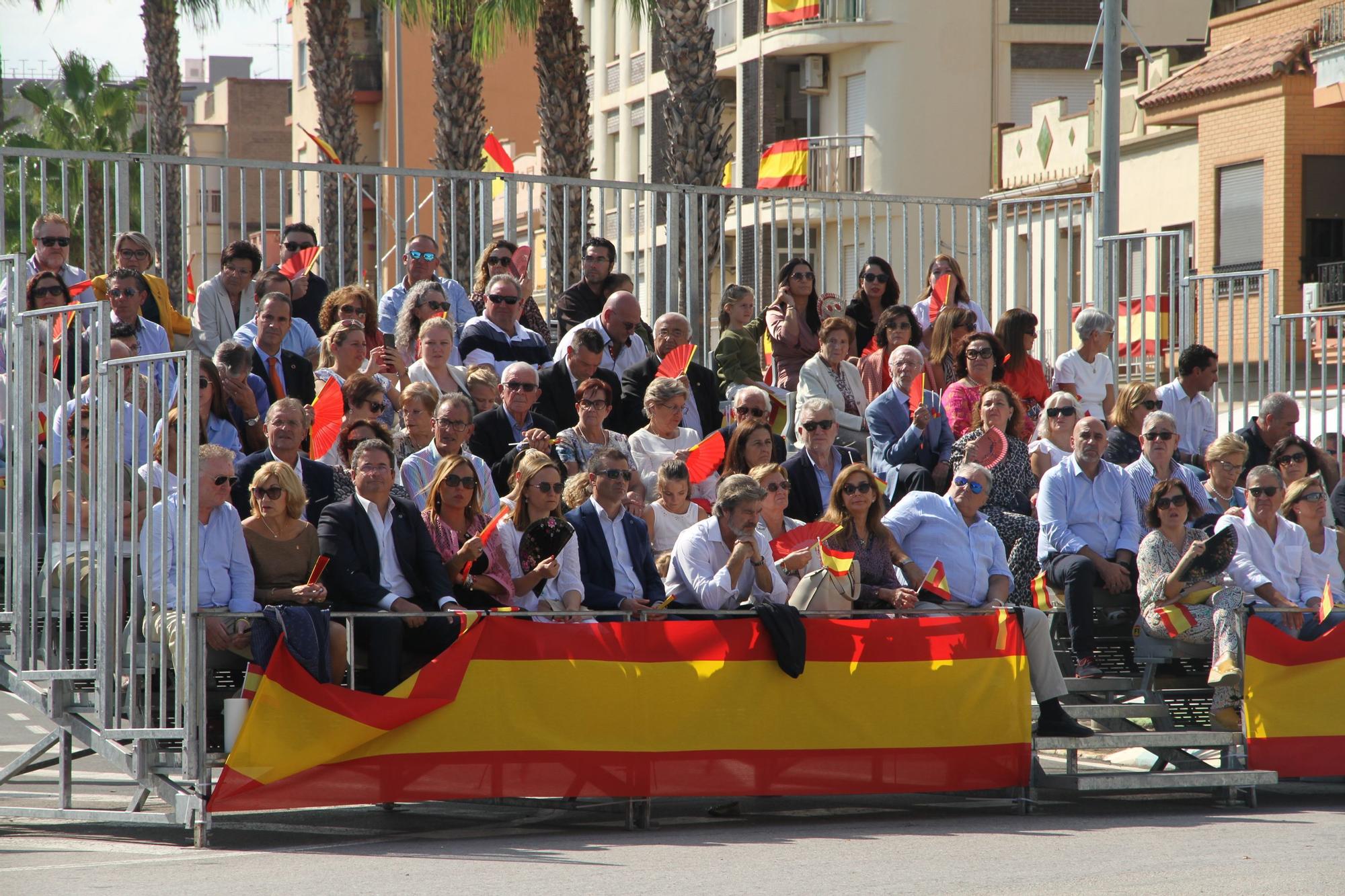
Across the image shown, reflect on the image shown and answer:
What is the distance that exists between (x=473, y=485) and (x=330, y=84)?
2197cm

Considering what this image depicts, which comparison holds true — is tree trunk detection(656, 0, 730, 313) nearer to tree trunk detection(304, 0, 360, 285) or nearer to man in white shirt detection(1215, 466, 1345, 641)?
tree trunk detection(304, 0, 360, 285)

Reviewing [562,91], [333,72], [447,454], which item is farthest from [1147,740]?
[333,72]

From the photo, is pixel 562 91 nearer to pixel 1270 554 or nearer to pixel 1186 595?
pixel 1270 554

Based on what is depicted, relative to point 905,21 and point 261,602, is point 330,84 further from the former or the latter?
point 261,602

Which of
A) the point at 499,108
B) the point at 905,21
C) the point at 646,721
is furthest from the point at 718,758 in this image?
the point at 499,108

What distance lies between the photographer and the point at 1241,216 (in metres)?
31.1

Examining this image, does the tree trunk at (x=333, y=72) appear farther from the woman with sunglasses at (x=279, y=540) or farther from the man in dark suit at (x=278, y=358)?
the woman with sunglasses at (x=279, y=540)

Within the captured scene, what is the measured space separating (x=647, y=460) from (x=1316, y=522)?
4157 mm

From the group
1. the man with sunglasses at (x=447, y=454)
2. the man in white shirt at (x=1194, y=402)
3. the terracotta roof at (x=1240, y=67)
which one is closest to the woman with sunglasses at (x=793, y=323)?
the man in white shirt at (x=1194, y=402)

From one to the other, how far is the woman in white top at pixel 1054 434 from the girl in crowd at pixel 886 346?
1.39 m

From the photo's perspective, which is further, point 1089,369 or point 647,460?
point 1089,369

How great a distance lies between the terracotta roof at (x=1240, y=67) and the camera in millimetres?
29750

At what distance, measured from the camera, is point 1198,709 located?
445 inches

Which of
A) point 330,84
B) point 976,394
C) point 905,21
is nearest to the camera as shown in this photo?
point 976,394
